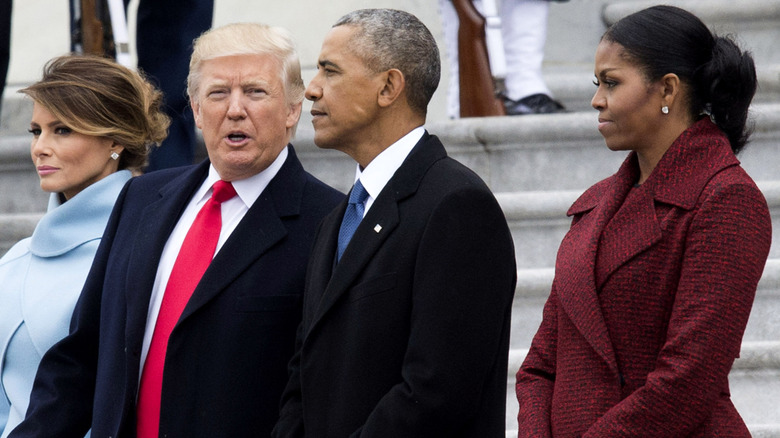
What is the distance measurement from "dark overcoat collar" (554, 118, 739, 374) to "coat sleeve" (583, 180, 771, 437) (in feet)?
0.26

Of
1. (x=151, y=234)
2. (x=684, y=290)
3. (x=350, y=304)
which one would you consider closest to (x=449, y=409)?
(x=350, y=304)

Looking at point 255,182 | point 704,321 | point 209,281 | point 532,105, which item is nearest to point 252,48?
point 255,182

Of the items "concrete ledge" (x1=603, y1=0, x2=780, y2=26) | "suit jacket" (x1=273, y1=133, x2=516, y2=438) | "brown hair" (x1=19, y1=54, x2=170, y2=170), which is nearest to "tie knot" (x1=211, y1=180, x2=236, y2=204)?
"suit jacket" (x1=273, y1=133, x2=516, y2=438)

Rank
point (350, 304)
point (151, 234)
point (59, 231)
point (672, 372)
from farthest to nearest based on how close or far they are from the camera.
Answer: point (59, 231), point (151, 234), point (350, 304), point (672, 372)

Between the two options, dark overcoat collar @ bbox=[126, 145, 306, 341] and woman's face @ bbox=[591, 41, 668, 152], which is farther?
dark overcoat collar @ bbox=[126, 145, 306, 341]

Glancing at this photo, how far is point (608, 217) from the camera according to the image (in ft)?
7.73

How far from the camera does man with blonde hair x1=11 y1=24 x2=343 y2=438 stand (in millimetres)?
2484

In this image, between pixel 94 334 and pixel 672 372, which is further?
pixel 94 334

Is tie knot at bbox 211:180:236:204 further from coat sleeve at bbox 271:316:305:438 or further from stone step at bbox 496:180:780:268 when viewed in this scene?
stone step at bbox 496:180:780:268

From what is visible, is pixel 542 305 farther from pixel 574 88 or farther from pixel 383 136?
pixel 574 88

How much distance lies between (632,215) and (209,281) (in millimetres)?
846

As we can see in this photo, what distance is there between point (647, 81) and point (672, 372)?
0.55m

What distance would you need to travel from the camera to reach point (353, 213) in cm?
241

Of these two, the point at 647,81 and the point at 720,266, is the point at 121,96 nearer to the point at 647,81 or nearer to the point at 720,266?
the point at 647,81
